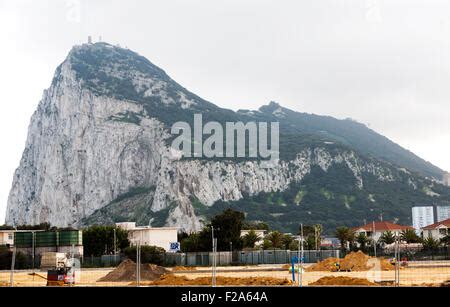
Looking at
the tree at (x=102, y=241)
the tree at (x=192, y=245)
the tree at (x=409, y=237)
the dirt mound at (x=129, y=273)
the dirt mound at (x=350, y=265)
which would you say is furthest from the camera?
the tree at (x=409, y=237)

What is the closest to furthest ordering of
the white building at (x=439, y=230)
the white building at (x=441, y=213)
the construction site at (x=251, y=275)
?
1. the construction site at (x=251, y=275)
2. the white building at (x=439, y=230)
3. the white building at (x=441, y=213)

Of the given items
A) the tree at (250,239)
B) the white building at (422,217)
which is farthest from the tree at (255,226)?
the white building at (422,217)

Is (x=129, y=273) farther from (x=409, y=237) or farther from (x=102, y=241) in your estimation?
(x=409, y=237)

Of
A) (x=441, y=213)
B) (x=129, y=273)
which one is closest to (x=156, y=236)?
(x=129, y=273)

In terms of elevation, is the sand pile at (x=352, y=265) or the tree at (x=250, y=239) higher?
the tree at (x=250, y=239)

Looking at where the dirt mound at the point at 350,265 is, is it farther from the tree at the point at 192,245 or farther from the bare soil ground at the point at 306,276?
the tree at the point at 192,245

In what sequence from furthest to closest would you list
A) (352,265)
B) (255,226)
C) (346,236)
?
(255,226)
(346,236)
(352,265)
